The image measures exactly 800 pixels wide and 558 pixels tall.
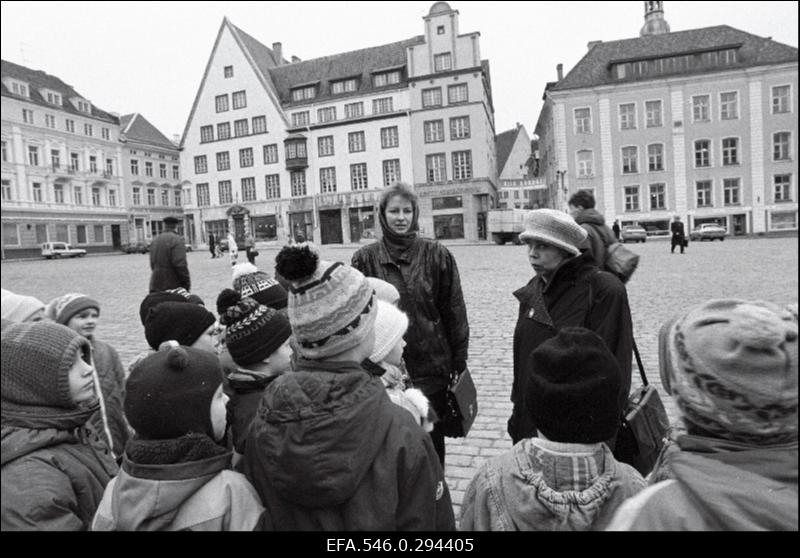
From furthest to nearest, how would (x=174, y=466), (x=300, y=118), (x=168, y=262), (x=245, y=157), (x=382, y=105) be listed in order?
(x=245, y=157) → (x=300, y=118) → (x=382, y=105) → (x=168, y=262) → (x=174, y=466)

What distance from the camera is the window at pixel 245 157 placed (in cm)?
5181

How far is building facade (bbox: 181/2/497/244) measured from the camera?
149ft

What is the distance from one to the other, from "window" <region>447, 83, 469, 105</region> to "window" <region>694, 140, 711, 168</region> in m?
17.5

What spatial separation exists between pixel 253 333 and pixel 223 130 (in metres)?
54.1

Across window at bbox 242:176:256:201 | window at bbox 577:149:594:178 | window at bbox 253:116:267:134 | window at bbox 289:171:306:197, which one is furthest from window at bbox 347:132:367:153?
window at bbox 577:149:594:178

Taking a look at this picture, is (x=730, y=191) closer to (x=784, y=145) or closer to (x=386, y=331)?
(x=784, y=145)

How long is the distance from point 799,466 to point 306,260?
4.24 feet

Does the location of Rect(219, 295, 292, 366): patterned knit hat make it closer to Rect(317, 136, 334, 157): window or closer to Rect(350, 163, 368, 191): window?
Rect(350, 163, 368, 191): window

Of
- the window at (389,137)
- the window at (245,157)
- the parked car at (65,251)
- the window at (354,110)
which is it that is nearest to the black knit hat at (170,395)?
the parked car at (65,251)

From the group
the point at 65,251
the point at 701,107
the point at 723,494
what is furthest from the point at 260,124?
the point at 723,494

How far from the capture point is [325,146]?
49.8 metres

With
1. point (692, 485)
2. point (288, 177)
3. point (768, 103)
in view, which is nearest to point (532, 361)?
point (692, 485)

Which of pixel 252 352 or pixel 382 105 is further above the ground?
pixel 382 105

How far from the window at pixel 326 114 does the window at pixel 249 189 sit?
28.1 ft
